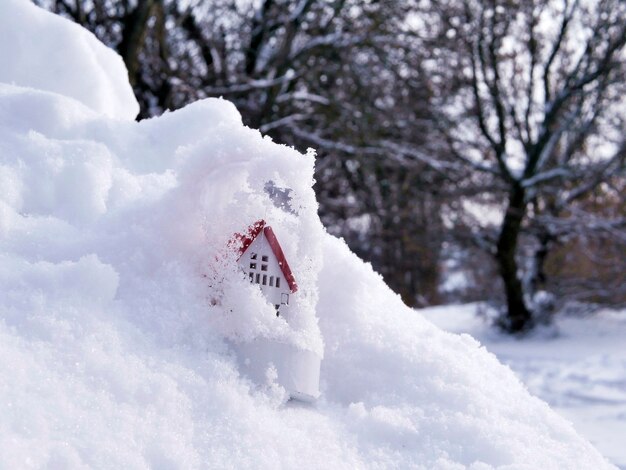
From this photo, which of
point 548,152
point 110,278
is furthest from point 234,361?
point 548,152

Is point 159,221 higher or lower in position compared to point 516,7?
lower

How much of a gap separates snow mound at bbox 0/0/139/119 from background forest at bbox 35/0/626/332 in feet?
16.2

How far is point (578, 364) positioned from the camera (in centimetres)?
795

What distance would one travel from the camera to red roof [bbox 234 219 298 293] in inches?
66.0

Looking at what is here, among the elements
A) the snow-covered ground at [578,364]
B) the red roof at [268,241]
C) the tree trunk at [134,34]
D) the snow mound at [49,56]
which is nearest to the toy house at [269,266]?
the red roof at [268,241]

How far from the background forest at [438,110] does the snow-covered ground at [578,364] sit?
412 millimetres

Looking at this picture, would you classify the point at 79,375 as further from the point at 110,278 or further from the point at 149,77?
the point at 149,77

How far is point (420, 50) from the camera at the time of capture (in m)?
9.30

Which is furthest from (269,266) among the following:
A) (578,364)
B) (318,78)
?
(318,78)

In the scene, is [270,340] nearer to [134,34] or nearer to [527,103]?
[134,34]

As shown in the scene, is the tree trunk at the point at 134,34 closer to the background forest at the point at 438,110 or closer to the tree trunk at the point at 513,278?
the background forest at the point at 438,110

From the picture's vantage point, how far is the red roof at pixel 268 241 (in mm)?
1677

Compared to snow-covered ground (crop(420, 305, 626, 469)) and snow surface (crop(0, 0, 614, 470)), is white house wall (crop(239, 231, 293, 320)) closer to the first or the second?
snow surface (crop(0, 0, 614, 470))

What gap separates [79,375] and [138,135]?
3.53 feet
